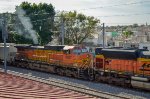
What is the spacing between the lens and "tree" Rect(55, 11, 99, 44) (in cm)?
5844

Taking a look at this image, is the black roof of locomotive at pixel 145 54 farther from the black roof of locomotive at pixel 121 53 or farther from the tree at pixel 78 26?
the tree at pixel 78 26

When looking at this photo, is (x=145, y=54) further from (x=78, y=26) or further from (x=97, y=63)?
(x=78, y=26)

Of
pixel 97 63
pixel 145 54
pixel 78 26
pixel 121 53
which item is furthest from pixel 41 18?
pixel 145 54

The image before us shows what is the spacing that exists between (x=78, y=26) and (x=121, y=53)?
3904 centimetres

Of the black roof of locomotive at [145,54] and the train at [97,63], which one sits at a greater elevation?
the black roof of locomotive at [145,54]

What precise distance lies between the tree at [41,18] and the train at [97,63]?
854 inches

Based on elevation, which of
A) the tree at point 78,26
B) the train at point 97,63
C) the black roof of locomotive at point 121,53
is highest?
the tree at point 78,26

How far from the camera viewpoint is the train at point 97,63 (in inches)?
760

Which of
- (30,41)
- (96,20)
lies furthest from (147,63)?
(96,20)

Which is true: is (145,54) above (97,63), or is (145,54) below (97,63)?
above

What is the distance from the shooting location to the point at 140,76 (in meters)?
19.2

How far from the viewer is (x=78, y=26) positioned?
2325 inches

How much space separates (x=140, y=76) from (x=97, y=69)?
428 cm

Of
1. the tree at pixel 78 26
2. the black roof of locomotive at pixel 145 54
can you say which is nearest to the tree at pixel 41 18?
the tree at pixel 78 26
